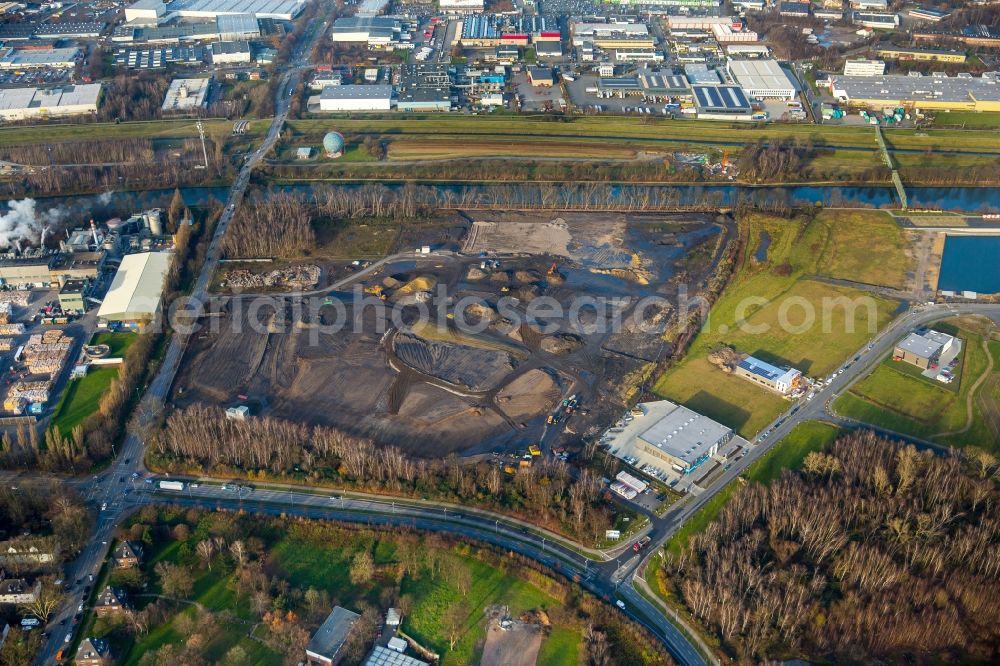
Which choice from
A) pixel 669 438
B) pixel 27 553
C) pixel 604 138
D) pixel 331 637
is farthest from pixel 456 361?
pixel 604 138

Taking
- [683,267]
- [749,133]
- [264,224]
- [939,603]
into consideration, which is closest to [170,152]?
[264,224]

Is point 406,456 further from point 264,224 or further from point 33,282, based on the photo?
point 33,282

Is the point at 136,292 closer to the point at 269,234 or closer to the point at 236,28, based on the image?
the point at 269,234

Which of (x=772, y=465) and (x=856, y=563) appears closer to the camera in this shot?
(x=856, y=563)

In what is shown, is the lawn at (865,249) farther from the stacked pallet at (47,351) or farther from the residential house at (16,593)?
the residential house at (16,593)

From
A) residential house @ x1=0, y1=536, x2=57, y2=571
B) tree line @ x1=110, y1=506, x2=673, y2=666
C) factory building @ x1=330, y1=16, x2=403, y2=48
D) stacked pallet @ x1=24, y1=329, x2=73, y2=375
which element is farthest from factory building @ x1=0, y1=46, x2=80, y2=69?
tree line @ x1=110, y1=506, x2=673, y2=666

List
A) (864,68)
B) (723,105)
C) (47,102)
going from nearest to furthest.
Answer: (723,105) < (47,102) < (864,68)

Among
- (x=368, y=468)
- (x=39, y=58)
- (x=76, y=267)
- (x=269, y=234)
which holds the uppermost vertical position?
(x=39, y=58)
